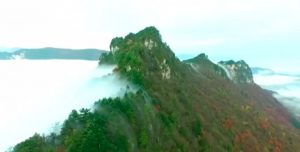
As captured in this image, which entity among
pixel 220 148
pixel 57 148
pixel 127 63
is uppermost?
pixel 127 63

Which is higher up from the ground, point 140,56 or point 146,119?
point 140,56

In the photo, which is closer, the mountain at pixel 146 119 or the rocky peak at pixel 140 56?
the mountain at pixel 146 119

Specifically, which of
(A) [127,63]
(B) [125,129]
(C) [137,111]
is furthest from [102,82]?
(B) [125,129]

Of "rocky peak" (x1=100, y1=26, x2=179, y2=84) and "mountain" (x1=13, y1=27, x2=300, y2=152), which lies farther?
"rocky peak" (x1=100, y1=26, x2=179, y2=84)

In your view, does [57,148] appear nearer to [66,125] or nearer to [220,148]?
[66,125]

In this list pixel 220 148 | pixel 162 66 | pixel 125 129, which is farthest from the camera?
pixel 162 66

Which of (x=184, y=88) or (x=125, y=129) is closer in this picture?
(x=125, y=129)

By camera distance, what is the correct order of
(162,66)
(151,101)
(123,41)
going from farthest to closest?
(123,41) < (162,66) < (151,101)

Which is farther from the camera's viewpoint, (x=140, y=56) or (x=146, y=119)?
(x=140, y=56)

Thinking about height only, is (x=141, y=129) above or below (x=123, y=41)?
below

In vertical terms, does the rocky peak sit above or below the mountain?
above

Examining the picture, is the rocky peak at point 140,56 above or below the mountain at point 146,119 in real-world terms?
above
